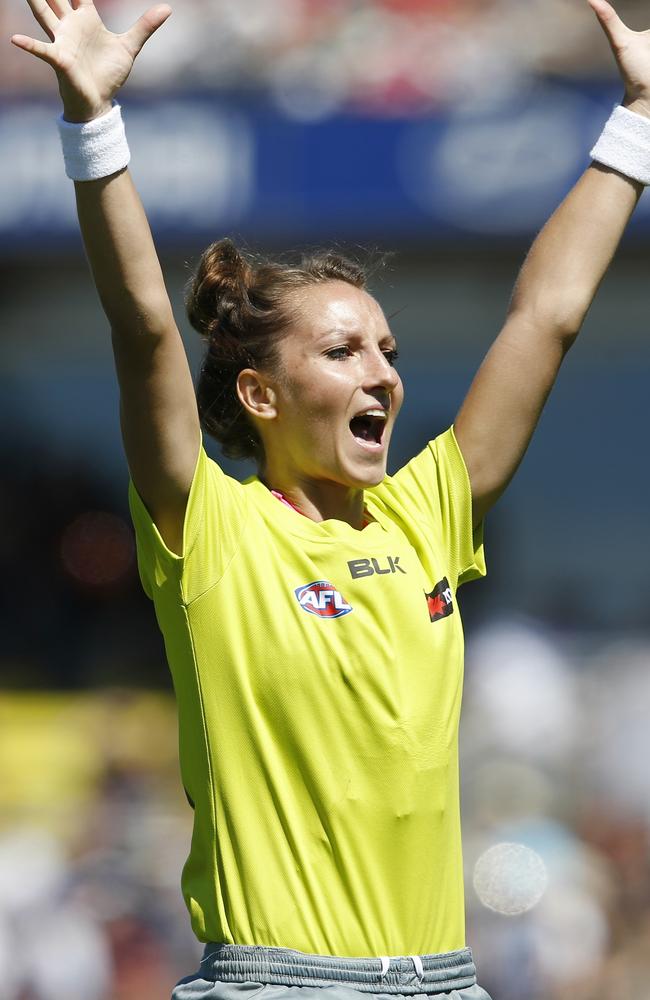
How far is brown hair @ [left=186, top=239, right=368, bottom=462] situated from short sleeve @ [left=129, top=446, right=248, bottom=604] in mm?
388

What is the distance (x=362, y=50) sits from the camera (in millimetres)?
8484

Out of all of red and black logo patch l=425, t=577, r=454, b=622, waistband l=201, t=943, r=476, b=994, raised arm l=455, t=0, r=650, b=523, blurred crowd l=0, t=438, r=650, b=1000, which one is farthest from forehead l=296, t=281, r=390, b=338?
blurred crowd l=0, t=438, r=650, b=1000

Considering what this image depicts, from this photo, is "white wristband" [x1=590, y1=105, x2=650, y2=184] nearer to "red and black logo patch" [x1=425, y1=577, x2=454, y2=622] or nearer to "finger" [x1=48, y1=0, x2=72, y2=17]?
"red and black logo patch" [x1=425, y1=577, x2=454, y2=622]

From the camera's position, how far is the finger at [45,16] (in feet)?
8.00

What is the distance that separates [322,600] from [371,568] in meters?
0.13

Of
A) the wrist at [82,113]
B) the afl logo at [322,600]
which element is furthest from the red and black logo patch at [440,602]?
the wrist at [82,113]

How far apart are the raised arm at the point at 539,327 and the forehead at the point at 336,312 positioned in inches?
10.4

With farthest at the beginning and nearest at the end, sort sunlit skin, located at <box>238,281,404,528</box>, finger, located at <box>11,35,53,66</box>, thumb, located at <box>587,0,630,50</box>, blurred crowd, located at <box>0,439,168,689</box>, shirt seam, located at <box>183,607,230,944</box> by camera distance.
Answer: blurred crowd, located at <box>0,439,168,689</box> → thumb, located at <box>587,0,630,50</box> → sunlit skin, located at <box>238,281,404,528</box> → shirt seam, located at <box>183,607,230,944</box> → finger, located at <box>11,35,53,66</box>

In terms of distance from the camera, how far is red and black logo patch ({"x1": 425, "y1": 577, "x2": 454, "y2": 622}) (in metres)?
2.71

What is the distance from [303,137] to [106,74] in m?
6.23

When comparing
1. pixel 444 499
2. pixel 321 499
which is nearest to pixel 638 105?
pixel 444 499

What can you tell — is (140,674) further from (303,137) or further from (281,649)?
(281,649)

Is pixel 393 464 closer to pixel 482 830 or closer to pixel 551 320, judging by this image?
pixel 482 830

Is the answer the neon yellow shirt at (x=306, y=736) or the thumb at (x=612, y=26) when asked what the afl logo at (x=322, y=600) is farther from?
the thumb at (x=612, y=26)
